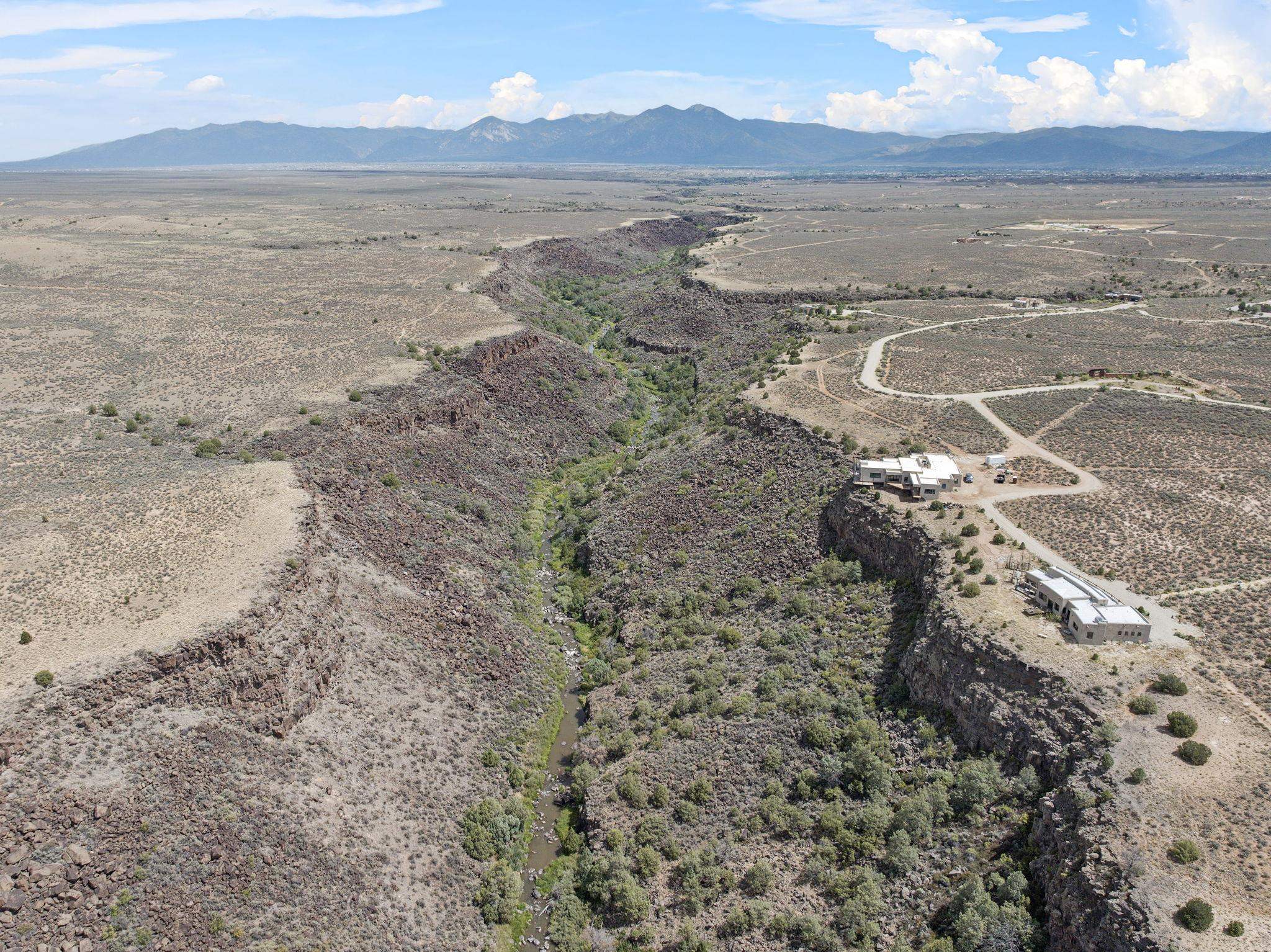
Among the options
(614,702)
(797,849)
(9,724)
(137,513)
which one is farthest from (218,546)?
(797,849)

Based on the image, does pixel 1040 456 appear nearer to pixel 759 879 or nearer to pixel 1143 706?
pixel 1143 706

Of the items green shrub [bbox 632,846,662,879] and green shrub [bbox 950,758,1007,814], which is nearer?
green shrub [bbox 950,758,1007,814]

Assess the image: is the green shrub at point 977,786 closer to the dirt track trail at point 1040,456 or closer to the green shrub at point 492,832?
the dirt track trail at point 1040,456

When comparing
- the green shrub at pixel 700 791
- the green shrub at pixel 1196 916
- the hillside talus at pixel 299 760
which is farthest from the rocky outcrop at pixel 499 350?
the green shrub at pixel 1196 916

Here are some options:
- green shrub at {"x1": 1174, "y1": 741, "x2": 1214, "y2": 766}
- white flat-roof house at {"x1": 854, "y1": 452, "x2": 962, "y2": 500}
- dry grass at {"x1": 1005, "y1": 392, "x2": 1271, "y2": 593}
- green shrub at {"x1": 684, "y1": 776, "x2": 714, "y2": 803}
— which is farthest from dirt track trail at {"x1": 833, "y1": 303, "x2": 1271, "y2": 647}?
green shrub at {"x1": 684, "y1": 776, "x2": 714, "y2": 803}

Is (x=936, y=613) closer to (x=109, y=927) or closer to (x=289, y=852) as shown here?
(x=289, y=852)

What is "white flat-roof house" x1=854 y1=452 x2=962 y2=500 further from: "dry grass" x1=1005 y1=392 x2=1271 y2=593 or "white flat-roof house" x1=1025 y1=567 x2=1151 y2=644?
"white flat-roof house" x1=1025 y1=567 x2=1151 y2=644

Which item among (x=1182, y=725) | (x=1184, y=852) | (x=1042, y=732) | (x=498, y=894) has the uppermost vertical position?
(x=1182, y=725)

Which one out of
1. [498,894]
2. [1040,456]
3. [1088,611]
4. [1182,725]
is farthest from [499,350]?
[1182,725]
